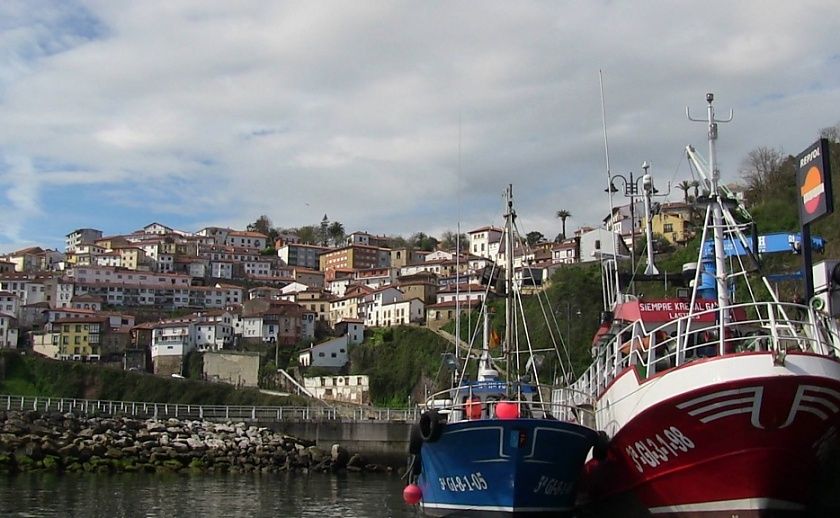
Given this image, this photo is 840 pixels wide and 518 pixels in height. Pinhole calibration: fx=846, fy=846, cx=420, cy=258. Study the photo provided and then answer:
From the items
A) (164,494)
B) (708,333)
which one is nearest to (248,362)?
(164,494)

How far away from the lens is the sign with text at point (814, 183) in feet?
65.7

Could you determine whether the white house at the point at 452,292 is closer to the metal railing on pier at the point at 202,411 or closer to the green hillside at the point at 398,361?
the green hillside at the point at 398,361

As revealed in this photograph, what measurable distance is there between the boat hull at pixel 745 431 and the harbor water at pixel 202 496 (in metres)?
10.4

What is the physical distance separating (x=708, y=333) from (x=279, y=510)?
1477 centimetres

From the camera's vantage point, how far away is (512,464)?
2000cm

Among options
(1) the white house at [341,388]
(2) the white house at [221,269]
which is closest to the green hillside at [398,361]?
(1) the white house at [341,388]

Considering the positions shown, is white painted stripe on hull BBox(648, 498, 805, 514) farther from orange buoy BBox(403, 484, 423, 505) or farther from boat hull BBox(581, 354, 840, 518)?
orange buoy BBox(403, 484, 423, 505)

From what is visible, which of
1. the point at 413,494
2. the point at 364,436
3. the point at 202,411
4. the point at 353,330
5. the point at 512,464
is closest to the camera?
the point at 512,464

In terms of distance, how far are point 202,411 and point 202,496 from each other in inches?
1003

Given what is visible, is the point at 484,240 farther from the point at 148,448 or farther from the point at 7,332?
the point at 148,448

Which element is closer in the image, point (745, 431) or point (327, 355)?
point (745, 431)

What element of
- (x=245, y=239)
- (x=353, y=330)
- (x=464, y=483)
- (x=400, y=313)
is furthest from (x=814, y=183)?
(x=245, y=239)

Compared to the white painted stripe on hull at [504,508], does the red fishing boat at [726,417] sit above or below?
above

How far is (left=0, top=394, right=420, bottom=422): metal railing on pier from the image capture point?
51000 mm
